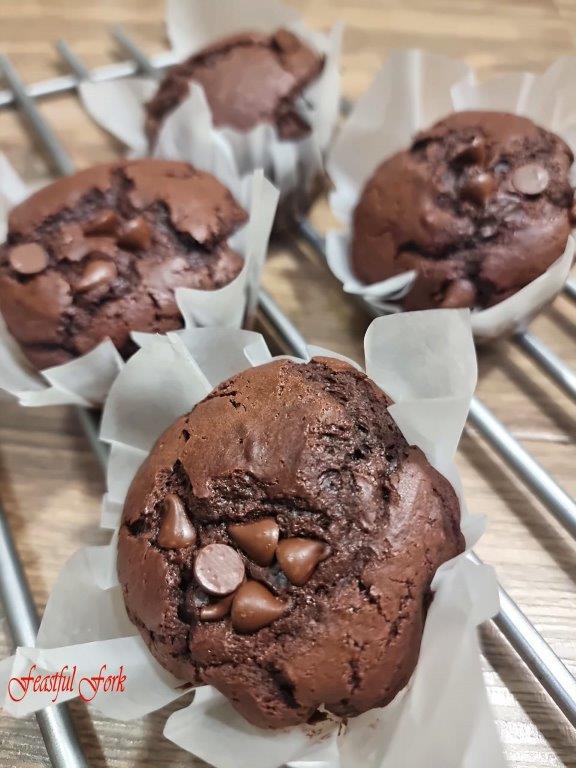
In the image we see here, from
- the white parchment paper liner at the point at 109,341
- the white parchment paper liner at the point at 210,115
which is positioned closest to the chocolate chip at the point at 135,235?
the white parchment paper liner at the point at 109,341

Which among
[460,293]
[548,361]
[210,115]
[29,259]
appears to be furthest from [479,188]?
[29,259]

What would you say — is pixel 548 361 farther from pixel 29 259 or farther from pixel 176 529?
pixel 29 259

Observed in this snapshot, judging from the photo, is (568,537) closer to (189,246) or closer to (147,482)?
(147,482)

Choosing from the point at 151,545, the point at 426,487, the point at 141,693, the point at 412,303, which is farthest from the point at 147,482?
the point at 412,303

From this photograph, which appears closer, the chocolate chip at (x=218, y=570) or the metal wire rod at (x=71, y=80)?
the chocolate chip at (x=218, y=570)

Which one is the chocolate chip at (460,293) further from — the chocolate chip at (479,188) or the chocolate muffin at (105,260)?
the chocolate muffin at (105,260)

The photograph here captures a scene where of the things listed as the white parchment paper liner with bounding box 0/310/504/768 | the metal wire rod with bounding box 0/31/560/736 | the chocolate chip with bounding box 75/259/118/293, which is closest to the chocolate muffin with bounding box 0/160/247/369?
the chocolate chip with bounding box 75/259/118/293

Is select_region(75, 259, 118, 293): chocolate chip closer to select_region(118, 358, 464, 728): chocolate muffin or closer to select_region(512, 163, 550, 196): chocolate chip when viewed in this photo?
select_region(118, 358, 464, 728): chocolate muffin
